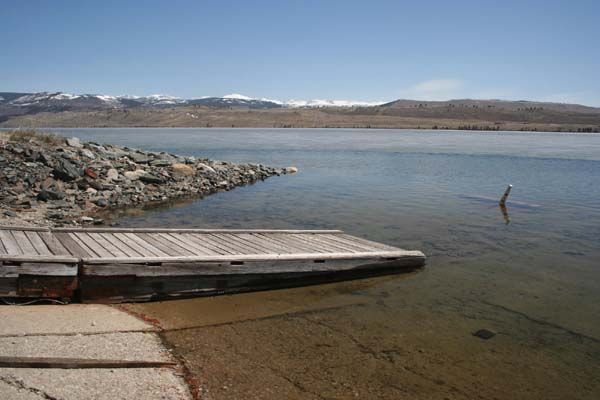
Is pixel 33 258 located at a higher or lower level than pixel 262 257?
higher

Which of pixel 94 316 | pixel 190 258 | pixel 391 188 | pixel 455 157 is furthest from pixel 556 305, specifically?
pixel 455 157

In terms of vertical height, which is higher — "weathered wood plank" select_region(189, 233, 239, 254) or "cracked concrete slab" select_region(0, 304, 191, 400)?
"weathered wood plank" select_region(189, 233, 239, 254)

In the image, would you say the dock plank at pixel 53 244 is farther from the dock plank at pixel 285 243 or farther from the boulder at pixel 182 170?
the boulder at pixel 182 170

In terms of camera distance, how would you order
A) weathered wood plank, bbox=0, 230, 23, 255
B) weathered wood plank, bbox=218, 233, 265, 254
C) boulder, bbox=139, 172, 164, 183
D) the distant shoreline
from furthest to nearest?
the distant shoreline, boulder, bbox=139, 172, 164, 183, weathered wood plank, bbox=218, 233, 265, 254, weathered wood plank, bbox=0, 230, 23, 255

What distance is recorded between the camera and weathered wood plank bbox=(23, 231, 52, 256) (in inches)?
293

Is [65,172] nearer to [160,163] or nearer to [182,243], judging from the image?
[160,163]

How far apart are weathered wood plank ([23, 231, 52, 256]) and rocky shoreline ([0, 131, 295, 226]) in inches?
146

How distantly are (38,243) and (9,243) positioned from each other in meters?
0.42

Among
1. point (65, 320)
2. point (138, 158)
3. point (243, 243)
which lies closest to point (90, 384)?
point (65, 320)

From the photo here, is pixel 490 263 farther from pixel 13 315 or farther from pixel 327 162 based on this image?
pixel 327 162

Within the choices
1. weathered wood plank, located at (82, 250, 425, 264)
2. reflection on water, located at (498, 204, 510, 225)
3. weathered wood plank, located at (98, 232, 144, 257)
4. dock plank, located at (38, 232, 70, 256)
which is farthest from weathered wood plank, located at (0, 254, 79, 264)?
reflection on water, located at (498, 204, 510, 225)

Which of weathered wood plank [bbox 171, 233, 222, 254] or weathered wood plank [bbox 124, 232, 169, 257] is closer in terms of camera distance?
weathered wood plank [bbox 124, 232, 169, 257]

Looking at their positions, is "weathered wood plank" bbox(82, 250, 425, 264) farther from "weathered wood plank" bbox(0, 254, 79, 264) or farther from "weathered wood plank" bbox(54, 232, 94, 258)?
"weathered wood plank" bbox(54, 232, 94, 258)

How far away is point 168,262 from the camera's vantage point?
7527 millimetres
